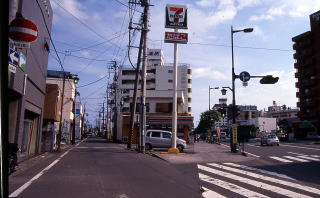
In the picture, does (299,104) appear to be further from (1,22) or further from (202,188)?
(1,22)

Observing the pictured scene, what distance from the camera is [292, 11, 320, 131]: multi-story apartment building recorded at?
207ft

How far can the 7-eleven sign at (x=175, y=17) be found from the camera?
2277cm

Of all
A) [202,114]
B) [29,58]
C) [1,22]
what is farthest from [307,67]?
[1,22]

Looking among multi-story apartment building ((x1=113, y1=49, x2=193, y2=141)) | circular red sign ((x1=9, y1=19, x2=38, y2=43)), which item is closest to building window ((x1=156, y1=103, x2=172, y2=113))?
multi-story apartment building ((x1=113, y1=49, x2=193, y2=141))

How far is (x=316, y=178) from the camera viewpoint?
1171 cm

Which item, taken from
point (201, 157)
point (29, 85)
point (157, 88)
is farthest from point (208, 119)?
point (29, 85)

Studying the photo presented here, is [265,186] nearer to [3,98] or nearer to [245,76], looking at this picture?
[3,98]

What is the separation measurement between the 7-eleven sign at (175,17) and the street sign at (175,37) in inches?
24.7

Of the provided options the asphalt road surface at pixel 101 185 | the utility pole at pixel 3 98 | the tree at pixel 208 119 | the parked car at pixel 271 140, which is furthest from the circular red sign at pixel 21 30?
the tree at pixel 208 119

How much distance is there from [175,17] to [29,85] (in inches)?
452

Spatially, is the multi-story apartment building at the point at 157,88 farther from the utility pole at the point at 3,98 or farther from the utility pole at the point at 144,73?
the utility pole at the point at 3,98

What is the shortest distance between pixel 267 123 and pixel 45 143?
324 ft

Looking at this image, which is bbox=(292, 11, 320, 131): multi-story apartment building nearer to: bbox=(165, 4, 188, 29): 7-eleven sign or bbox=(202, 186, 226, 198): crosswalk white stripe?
bbox=(165, 4, 188, 29): 7-eleven sign

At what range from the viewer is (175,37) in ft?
73.7
